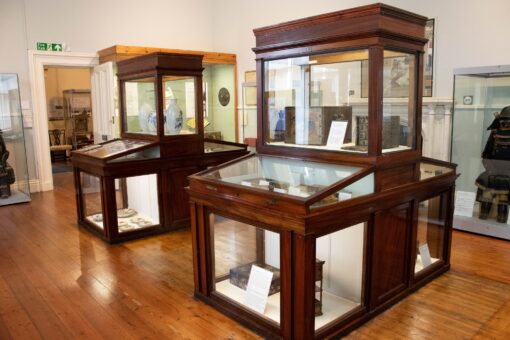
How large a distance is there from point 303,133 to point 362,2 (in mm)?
3843

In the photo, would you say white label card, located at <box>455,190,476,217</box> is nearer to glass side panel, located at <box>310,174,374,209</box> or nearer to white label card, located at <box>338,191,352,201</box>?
glass side panel, located at <box>310,174,374,209</box>

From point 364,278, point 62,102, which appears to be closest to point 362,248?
point 364,278

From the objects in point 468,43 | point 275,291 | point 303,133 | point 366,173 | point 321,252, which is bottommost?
point 275,291

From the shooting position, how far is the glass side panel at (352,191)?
2.52 metres

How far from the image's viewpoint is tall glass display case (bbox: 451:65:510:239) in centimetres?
467

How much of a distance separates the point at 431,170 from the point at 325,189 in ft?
4.52

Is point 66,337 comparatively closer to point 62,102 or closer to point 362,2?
point 362,2

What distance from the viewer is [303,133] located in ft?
11.1

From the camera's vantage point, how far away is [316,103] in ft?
11.3

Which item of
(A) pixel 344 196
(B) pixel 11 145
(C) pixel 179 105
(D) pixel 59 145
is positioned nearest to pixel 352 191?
(A) pixel 344 196

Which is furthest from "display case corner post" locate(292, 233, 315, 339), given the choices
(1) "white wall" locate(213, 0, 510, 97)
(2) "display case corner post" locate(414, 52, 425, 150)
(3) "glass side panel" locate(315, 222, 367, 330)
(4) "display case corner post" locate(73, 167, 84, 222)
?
(1) "white wall" locate(213, 0, 510, 97)

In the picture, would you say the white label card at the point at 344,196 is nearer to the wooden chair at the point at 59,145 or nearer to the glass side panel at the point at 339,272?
the glass side panel at the point at 339,272

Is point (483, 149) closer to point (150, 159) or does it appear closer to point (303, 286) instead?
point (303, 286)

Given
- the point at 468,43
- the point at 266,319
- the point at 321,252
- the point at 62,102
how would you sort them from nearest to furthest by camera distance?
the point at 266,319 < the point at 321,252 < the point at 468,43 < the point at 62,102
